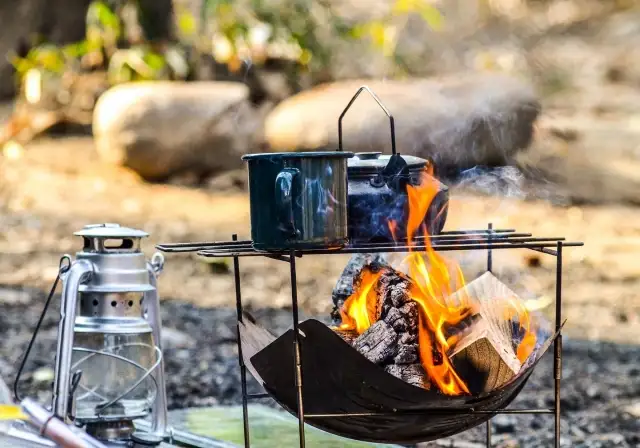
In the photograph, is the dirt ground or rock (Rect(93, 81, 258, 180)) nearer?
the dirt ground

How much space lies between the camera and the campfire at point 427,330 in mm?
2508

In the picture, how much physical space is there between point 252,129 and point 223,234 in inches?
104

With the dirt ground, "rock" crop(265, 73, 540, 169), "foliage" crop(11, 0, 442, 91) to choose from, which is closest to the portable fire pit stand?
the dirt ground

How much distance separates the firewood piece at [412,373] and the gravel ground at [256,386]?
1.26m

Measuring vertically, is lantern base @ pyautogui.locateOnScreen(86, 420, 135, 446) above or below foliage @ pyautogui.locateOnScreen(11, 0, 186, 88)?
below

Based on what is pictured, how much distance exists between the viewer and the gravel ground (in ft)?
13.2

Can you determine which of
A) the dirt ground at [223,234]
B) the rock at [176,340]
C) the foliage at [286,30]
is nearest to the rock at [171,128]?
the dirt ground at [223,234]

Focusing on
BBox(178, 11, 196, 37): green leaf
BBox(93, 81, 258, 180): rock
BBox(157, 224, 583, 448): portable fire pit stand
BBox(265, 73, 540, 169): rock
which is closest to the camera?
BBox(157, 224, 583, 448): portable fire pit stand

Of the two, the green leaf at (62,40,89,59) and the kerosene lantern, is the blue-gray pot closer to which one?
the kerosene lantern

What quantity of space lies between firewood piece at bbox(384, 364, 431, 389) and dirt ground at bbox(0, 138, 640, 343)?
2700 millimetres

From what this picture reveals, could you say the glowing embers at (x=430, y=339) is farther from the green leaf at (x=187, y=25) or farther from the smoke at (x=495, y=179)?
the green leaf at (x=187, y=25)

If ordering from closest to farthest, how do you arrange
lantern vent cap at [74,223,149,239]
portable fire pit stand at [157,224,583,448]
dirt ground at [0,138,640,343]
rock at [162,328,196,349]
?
portable fire pit stand at [157,224,583,448], lantern vent cap at [74,223,149,239], rock at [162,328,196,349], dirt ground at [0,138,640,343]

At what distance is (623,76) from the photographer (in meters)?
14.0

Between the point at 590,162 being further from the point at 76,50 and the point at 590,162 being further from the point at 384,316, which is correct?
the point at 384,316
